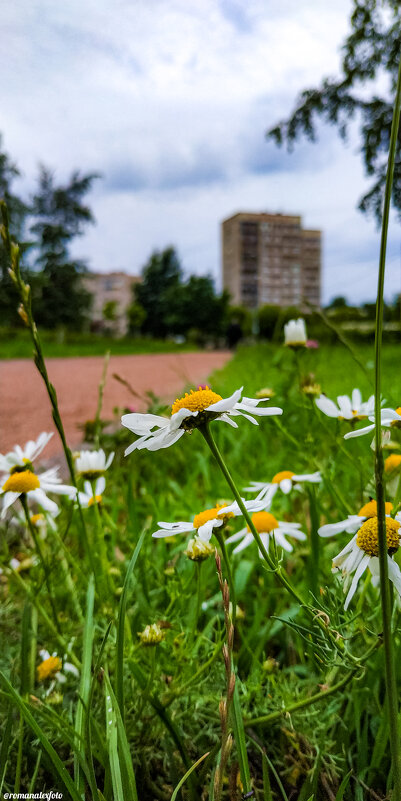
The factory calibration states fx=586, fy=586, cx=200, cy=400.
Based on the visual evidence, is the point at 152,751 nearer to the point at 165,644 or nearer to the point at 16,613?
the point at 165,644

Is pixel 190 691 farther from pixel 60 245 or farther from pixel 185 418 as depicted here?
pixel 60 245

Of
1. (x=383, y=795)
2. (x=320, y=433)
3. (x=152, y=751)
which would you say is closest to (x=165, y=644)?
(x=152, y=751)

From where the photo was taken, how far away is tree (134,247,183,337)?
20156 mm

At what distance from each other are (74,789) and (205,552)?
156mm

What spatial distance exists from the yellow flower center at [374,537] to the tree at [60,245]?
13520 mm

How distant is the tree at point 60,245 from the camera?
44.8 feet

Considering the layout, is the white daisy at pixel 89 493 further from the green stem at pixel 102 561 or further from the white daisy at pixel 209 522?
the white daisy at pixel 209 522

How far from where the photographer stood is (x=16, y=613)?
68 cm

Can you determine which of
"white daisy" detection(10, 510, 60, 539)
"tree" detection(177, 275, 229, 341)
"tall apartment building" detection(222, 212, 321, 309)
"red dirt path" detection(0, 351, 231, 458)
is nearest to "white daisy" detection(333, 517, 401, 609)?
"white daisy" detection(10, 510, 60, 539)

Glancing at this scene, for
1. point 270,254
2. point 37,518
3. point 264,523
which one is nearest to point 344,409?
point 264,523

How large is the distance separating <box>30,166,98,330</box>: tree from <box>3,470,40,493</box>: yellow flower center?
1332 centimetres

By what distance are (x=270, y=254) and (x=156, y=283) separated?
19912 mm

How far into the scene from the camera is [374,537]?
0.33 metres

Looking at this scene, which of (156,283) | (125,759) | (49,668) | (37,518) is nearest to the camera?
(125,759)
